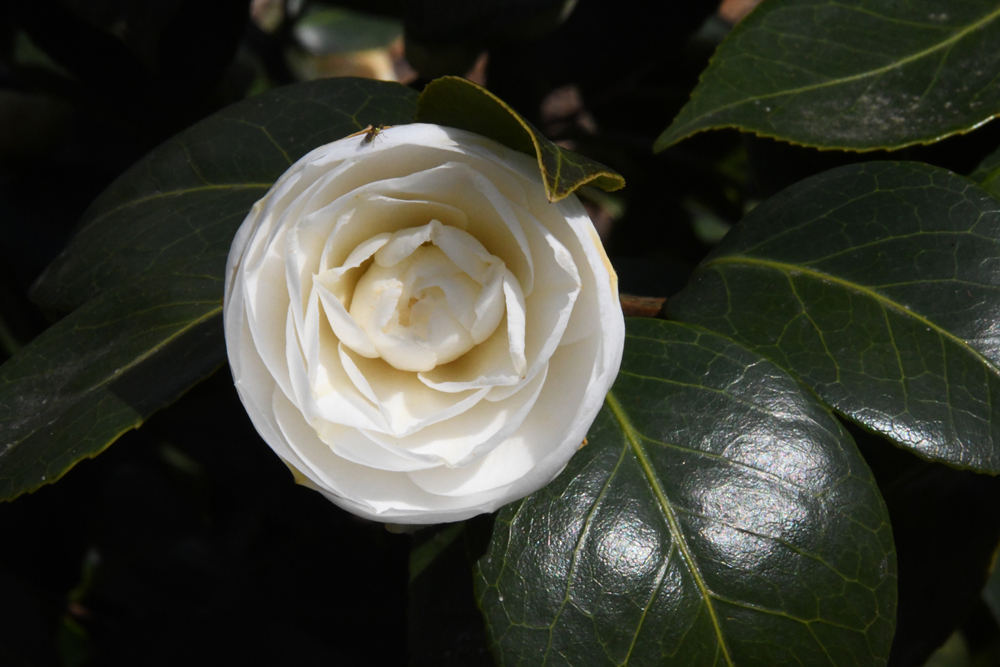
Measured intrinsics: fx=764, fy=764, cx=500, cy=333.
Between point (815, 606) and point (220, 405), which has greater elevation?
point (815, 606)

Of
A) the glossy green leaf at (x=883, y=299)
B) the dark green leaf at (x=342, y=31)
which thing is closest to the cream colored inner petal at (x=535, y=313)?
the glossy green leaf at (x=883, y=299)

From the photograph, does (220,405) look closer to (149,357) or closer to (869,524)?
(149,357)

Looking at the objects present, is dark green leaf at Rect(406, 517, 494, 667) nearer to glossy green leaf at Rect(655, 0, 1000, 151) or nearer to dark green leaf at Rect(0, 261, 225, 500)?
dark green leaf at Rect(0, 261, 225, 500)

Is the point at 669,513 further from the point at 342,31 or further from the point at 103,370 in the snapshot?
the point at 342,31

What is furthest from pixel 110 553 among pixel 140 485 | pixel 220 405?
pixel 220 405

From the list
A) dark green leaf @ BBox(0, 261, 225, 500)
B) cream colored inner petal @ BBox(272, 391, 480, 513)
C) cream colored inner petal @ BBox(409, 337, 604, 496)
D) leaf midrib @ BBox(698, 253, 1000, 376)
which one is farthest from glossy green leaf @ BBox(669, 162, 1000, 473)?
dark green leaf @ BBox(0, 261, 225, 500)
